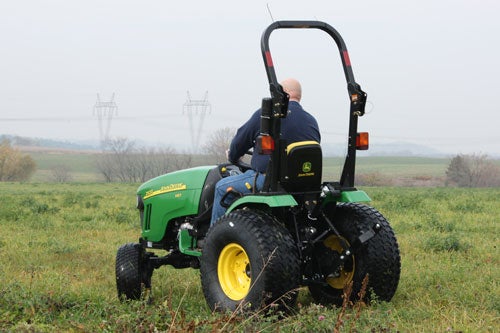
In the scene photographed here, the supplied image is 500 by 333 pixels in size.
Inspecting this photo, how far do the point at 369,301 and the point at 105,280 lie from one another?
325 centimetres

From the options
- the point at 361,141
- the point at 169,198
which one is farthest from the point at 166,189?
the point at 361,141

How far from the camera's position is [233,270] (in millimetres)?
5383

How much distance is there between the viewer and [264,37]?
5.18 m

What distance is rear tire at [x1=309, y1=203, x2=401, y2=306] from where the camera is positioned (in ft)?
17.9

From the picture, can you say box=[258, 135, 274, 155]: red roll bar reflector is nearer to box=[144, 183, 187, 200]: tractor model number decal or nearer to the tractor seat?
the tractor seat

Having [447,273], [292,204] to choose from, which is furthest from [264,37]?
[447,273]

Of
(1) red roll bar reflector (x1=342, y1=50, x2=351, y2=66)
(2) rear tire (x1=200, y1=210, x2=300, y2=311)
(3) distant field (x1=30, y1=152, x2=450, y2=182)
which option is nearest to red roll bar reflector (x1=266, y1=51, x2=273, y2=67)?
(1) red roll bar reflector (x1=342, y1=50, x2=351, y2=66)

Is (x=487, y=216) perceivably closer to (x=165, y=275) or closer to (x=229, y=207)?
(x=165, y=275)

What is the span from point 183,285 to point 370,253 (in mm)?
2306

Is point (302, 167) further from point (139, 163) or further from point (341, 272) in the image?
point (139, 163)

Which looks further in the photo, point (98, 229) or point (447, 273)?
point (98, 229)

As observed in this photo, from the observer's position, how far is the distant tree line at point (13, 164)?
6265 cm

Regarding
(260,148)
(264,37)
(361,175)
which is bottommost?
(361,175)

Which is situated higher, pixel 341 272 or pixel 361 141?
pixel 361 141
